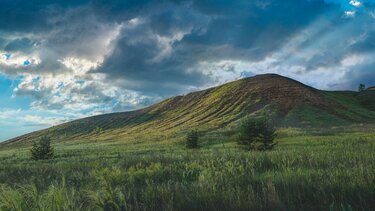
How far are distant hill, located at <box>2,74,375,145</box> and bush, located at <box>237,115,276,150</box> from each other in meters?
52.9

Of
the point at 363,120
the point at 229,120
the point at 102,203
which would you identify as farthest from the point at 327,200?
the point at 229,120

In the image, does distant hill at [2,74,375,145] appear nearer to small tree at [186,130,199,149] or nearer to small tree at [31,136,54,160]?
small tree at [186,130,199,149]

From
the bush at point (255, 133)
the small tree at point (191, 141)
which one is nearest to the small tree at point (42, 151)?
the small tree at point (191, 141)

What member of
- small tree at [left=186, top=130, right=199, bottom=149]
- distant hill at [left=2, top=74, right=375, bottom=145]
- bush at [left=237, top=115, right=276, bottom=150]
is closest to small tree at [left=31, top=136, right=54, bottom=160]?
small tree at [left=186, top=130, right=199, bottom=149]

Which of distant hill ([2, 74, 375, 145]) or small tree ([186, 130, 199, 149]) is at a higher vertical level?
distant hill ([2, 74, 375, 145])

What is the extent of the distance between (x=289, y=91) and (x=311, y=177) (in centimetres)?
11402

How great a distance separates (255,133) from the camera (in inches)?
1119

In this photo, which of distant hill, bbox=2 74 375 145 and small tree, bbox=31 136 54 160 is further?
distant hill, bbox=2 74 375 145

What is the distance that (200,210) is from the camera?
4441 mm

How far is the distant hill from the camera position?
88.9 meters

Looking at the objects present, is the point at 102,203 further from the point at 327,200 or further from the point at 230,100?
the point at 230,100

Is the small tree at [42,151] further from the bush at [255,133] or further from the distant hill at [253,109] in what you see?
the distant hill at [253,109]

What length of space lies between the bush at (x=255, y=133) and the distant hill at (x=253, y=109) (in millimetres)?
52920

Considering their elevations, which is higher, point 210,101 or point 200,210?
point 210,101
